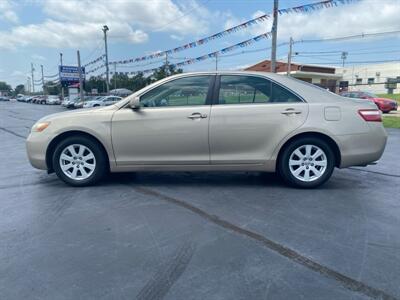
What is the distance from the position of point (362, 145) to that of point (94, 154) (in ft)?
12.2

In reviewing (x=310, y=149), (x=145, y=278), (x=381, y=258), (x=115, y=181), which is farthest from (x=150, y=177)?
(x=381, y=258)

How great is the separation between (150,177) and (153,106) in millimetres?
1276

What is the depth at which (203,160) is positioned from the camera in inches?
179

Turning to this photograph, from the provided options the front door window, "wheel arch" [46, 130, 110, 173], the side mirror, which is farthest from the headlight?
the front door window

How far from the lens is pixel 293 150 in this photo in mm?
4520

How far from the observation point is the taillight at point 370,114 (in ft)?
14.7

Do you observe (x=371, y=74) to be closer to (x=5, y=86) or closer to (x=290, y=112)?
(x=290, y=112)

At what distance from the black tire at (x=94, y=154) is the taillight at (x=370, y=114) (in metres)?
3.60

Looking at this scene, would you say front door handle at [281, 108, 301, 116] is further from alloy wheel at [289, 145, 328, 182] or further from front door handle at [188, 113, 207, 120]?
front door handle at [188, 113, 207, 120]

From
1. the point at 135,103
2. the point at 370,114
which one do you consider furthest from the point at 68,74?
the point at 370,114

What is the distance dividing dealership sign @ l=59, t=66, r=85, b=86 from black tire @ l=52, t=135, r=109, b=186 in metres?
47.3

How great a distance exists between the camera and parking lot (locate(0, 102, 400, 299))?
2.36 metres

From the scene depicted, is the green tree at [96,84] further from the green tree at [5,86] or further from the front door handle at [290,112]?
the green tree at [5,86]

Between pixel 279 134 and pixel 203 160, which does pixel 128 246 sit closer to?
pixel 203 160
